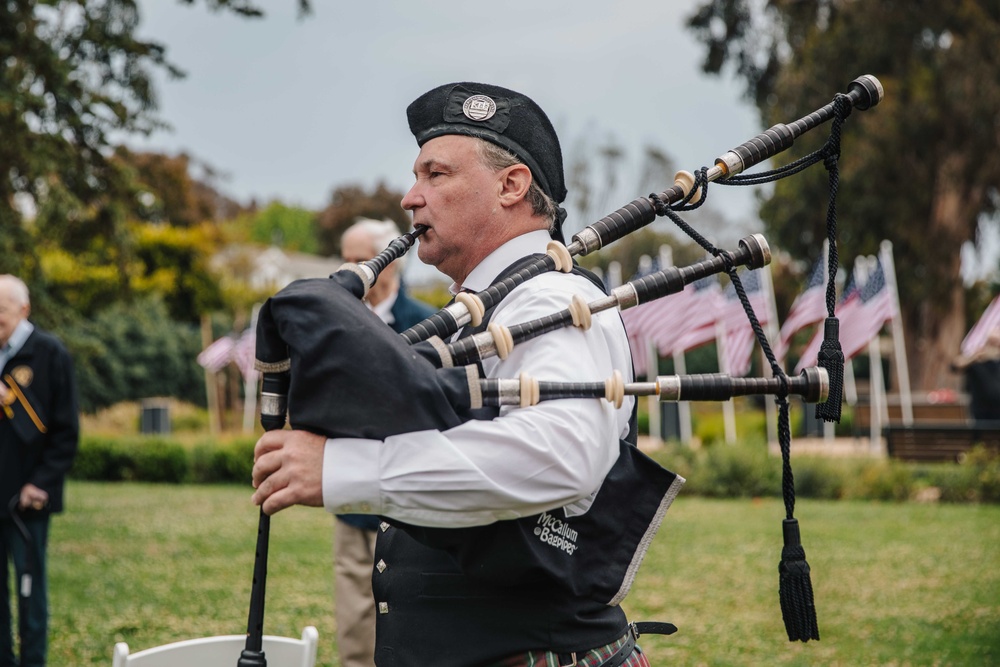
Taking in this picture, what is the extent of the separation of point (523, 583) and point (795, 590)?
1.75 ft

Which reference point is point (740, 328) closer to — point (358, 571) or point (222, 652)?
point (358, 571)

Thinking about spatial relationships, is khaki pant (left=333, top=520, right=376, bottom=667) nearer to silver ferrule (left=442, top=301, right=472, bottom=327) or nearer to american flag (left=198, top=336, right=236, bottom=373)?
silver ferrule (left=442, top=301, right=472, bottom=327)

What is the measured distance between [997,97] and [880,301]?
10.3 metres

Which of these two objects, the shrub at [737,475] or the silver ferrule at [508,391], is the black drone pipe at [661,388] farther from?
the shrub at [737,475]

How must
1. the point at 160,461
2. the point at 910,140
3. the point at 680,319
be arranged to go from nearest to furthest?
the point at 680,319
the point at 160,461
the point at 910,140

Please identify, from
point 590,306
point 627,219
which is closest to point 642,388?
Result: point 590,306

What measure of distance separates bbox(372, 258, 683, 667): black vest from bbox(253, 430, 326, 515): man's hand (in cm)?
18

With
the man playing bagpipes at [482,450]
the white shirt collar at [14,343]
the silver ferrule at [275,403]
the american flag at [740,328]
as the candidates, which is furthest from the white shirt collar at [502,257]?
the american flag at [740,328]

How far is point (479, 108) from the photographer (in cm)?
199

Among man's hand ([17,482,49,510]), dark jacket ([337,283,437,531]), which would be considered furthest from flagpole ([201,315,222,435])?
dark jacket ([337,283,437,531])

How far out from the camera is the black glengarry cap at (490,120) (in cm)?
198

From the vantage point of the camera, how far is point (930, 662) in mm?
5789

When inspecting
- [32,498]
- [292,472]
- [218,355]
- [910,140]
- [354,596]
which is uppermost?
[910,140]

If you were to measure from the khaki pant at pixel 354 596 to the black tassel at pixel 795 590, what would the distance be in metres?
2.92
